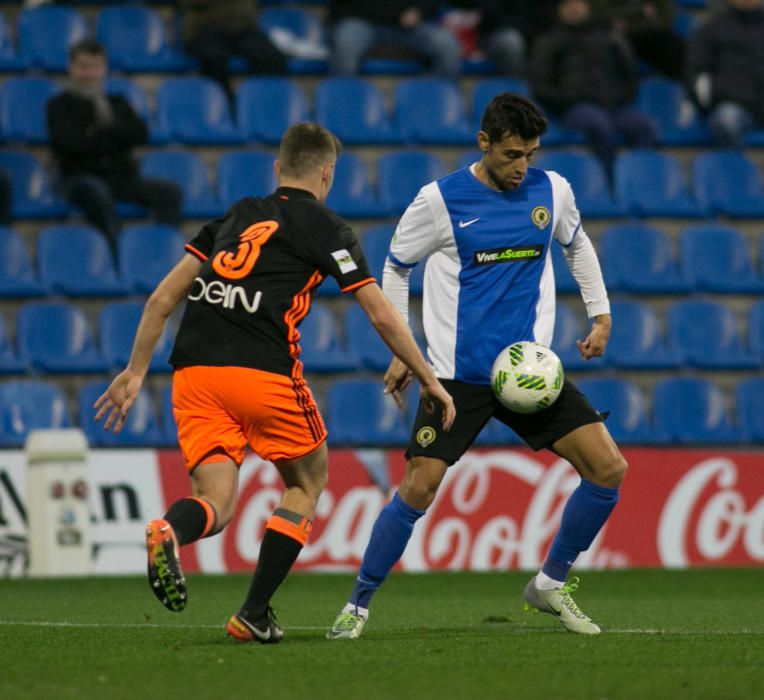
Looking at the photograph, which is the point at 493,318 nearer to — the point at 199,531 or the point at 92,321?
the point at 199,531

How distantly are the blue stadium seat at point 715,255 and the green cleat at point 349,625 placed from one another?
764 centimetres

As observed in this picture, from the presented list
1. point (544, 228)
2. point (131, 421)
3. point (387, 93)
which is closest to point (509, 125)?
point (544, 228)

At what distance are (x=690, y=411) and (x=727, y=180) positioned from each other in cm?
267

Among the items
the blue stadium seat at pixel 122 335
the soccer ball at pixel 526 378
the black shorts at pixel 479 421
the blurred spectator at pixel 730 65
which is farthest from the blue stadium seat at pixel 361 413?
the soccer ball at pixel 526 378

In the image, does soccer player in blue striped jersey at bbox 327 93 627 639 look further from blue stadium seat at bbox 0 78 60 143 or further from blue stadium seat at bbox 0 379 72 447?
blue stadium seat at bbox 0 78 60 143

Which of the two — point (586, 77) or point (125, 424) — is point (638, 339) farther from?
point (125, 424)

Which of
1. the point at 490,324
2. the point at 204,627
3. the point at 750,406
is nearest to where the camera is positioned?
the point at 490,324

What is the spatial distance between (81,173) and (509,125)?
22.6 ft

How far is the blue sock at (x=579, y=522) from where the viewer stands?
654cm

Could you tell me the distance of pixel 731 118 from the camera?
14258 millimetres

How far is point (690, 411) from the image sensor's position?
12.6 m

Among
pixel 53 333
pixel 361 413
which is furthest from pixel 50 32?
pixel 361 413

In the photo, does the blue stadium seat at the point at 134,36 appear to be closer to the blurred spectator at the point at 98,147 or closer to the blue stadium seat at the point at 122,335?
the blurred spectator at the point at 98,147

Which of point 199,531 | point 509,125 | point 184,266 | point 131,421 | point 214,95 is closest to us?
point 199,531
